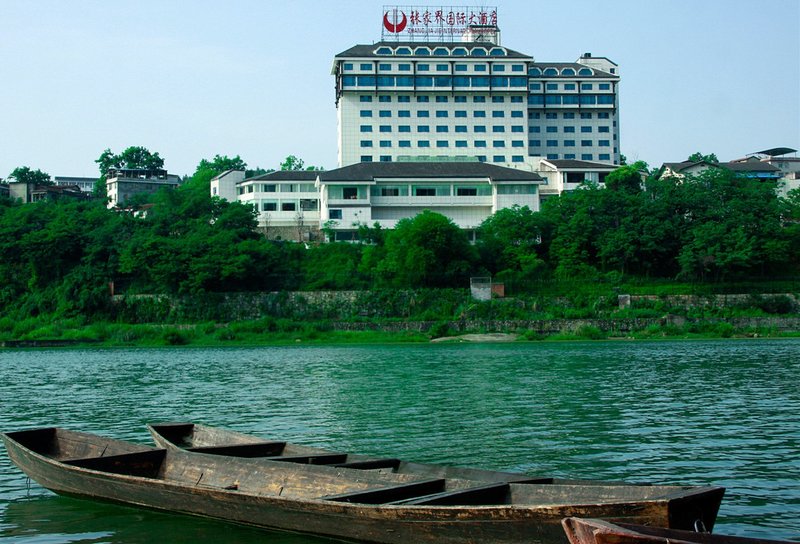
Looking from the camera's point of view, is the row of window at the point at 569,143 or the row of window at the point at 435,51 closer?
the row of window at the point at 435,51

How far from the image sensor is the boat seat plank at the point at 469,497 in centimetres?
1038

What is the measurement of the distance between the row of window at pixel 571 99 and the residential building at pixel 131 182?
48.0 m

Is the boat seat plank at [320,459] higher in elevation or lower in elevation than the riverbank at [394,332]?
higher

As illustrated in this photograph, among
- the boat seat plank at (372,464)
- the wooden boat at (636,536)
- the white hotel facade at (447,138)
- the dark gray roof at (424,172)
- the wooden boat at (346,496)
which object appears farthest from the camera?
the white hotel facade at (447,138)

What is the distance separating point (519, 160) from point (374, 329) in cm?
3723

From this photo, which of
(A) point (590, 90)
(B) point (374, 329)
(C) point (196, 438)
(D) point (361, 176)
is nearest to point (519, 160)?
(A) point (590, 90)

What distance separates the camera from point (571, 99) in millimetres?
98750

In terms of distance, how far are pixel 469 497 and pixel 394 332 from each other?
49.3 m

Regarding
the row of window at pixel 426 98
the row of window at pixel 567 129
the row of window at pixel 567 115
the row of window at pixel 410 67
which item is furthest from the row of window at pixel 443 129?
the row of window at pixel 567 115

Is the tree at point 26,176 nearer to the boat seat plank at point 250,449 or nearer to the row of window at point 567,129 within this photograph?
the row of window at point 567,129

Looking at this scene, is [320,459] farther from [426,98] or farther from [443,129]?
[426,98]

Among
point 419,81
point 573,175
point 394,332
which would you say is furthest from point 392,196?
point 419,81

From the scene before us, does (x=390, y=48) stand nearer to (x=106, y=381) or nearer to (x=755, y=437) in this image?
(x=106, y=381)

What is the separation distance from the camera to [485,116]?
91125 millimetres
